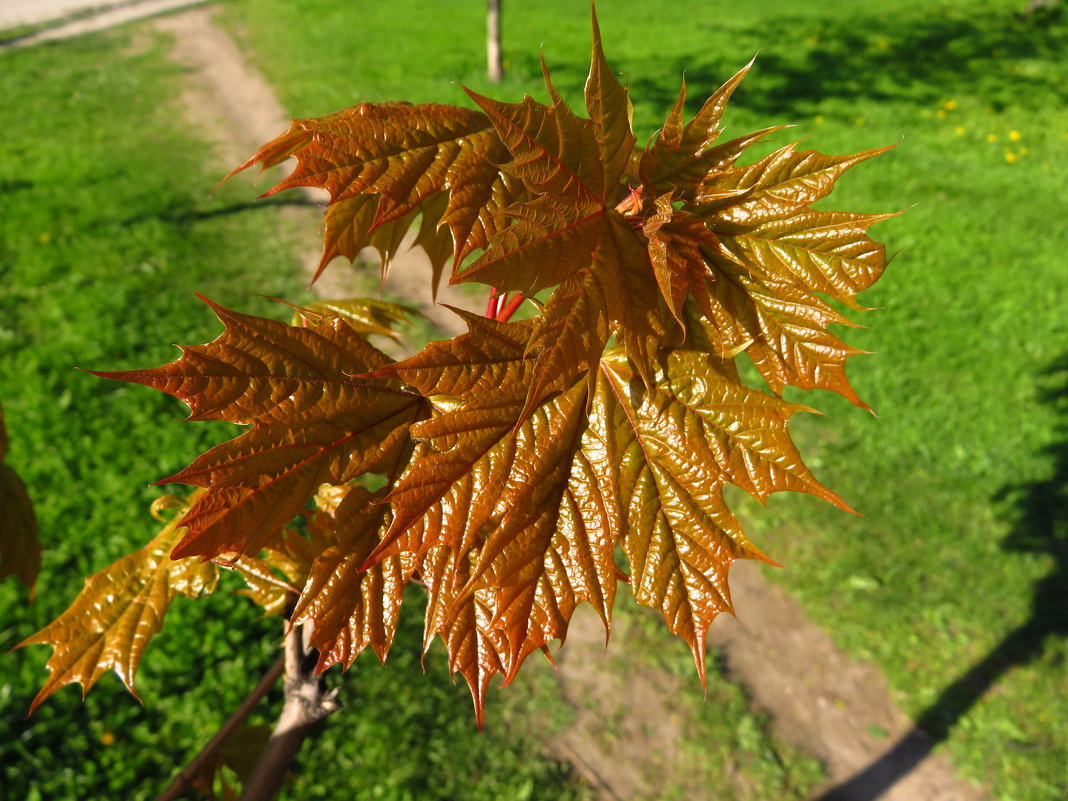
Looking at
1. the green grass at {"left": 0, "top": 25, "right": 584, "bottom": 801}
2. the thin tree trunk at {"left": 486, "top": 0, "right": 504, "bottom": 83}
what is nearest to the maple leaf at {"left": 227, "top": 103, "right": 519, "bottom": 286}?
the green grass at {"left": 0, "top": 25, "right": 584, "bottom": 801}

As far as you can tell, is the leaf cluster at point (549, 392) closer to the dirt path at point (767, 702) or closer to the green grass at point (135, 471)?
the green grass at point (135, 471)

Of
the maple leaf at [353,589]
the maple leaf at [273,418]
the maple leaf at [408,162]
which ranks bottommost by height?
the maple leaf at [353,589]

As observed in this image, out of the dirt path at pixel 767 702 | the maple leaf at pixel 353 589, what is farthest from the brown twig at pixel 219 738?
the dirt path at pixel 767 702

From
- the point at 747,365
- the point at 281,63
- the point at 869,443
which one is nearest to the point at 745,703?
the point at 869,443

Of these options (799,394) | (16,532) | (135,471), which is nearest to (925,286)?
(799,394)

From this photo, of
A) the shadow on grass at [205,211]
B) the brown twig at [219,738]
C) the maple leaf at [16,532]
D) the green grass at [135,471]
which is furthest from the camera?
the shadow on grass at [205,211]

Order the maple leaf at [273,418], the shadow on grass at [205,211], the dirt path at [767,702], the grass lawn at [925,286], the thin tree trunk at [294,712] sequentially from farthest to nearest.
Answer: the shadow on grass at [205,211] → the grass lawn at [925,286] → the dirt path at [767,702] → the thin tree trunk at [294,712] → the maple leaf at [273,418]

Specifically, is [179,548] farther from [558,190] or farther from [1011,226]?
[1011,226]
